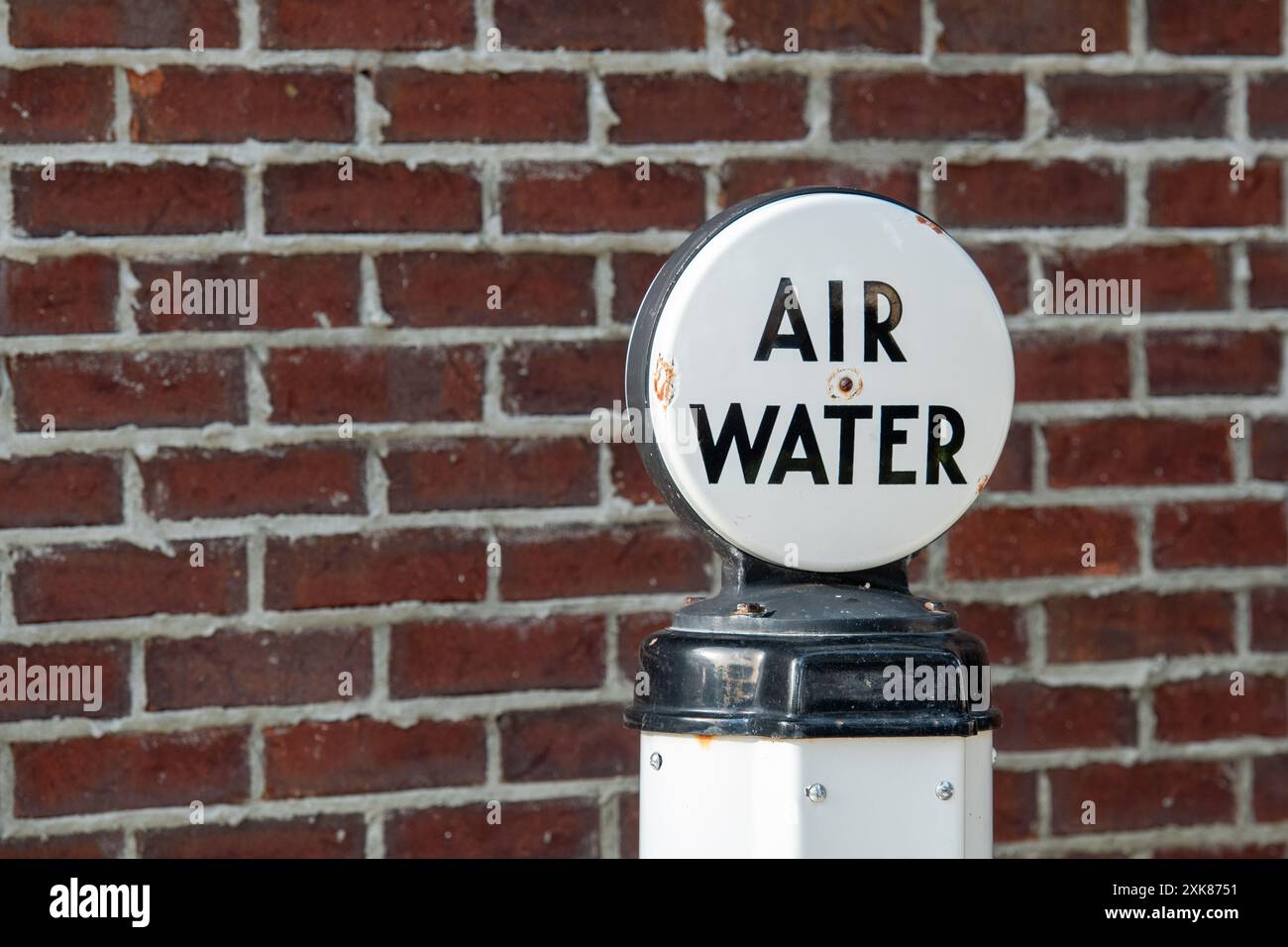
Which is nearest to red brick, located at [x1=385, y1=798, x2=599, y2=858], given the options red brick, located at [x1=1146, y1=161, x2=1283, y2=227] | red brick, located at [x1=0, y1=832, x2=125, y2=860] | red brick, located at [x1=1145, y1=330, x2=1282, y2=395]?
red brick, located at [x1=0, y1=832, x2=125, y2=860]

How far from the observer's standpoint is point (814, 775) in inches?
35.8

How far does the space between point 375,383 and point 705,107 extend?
0.38 m

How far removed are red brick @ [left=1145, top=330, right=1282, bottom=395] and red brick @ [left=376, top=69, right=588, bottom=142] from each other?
1.87ft

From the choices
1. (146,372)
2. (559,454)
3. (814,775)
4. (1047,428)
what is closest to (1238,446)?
(1047,428)

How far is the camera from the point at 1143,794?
1.48m

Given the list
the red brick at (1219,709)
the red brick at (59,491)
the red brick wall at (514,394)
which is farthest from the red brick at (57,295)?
the red brick at (1219,709)

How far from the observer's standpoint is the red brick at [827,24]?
1.39m

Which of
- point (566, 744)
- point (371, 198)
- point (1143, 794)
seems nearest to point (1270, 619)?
point (1143, 794)

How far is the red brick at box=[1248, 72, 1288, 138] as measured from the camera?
147 cm

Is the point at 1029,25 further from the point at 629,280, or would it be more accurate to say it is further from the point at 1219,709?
the point at 1219,709

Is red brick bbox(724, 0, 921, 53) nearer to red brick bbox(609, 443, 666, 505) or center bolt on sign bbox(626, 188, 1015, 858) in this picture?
red brick bbox(609, 443, 666, 505)

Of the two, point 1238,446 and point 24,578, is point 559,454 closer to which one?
point 24,578

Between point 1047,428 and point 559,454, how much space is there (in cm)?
45

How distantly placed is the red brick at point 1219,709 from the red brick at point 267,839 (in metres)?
0.74
